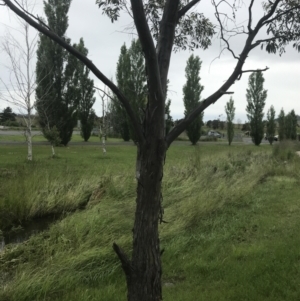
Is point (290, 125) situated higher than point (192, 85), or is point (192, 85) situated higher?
point (192, 85)

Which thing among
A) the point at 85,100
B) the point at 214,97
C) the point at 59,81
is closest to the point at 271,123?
the point at 85,100

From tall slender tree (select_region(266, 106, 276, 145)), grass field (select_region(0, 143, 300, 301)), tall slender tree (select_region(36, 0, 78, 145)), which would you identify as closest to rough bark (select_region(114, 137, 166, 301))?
grass field (select_region(0, 143, 300, 301))

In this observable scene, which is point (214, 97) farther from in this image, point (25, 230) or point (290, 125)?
point (290, 125)

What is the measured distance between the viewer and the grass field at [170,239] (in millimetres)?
4602

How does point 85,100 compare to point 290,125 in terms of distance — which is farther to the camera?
point 290,125

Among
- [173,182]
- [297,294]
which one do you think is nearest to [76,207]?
[173,182]

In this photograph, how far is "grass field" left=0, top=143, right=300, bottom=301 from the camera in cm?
460

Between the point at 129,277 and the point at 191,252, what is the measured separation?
3528 mm

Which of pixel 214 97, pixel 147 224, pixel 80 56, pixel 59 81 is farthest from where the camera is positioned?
pixel 59 81

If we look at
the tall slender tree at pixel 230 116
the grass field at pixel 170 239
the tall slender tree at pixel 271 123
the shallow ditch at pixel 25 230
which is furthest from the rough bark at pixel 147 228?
the tall slender tree at pixel 271 123

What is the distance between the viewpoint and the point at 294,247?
19.1 feet

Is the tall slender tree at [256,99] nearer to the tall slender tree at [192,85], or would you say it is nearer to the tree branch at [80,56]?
the tall slender tree at [192,85]

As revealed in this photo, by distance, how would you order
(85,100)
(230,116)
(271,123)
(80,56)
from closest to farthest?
(80,56) < (85,100) < (230,116) < (271,123)

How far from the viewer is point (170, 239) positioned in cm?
660
